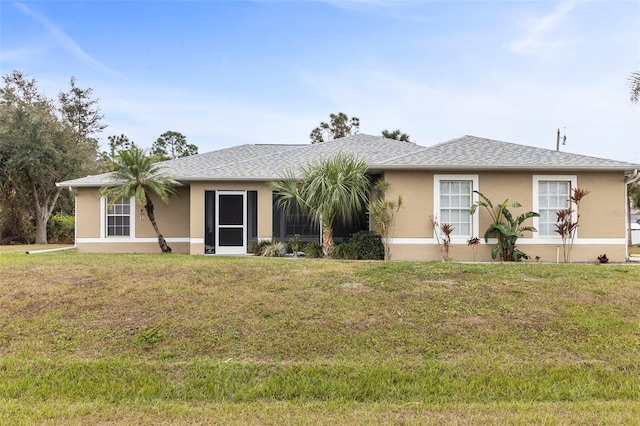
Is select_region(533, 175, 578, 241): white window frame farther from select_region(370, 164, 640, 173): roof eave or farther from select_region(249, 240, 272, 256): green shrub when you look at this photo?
select_region(249, 240, 272, 256): green shrub

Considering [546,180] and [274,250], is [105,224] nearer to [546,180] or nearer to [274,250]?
[274,250]

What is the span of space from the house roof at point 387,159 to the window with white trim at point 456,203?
46 centimetres

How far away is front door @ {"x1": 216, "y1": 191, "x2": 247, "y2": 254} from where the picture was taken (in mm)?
15047

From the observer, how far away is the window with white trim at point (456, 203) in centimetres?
1310

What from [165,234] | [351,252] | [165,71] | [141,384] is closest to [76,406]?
[141,384]

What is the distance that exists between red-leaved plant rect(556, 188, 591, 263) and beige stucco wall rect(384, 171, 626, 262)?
0.19m

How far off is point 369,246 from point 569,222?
6.04 metres

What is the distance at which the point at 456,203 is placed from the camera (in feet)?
43.3

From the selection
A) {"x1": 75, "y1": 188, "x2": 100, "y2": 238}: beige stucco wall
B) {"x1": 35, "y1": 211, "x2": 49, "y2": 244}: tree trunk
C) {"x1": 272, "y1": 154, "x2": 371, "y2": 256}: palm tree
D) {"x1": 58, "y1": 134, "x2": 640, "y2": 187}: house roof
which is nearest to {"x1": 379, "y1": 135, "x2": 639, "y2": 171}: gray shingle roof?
{"x1": 58, "y1": 134, "x2": 640, "y2": 187}: house roof

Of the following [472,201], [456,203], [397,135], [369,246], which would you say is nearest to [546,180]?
[472,201]

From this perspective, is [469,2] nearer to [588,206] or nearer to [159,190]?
[588,206]

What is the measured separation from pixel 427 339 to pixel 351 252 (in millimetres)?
7382

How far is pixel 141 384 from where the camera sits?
4.73 metres

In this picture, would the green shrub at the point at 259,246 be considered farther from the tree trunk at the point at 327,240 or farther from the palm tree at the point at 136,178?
the palm tree at the point at 136,178
